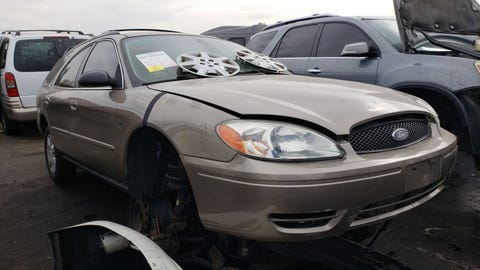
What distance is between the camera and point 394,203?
7.20ft

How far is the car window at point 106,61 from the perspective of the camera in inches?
125

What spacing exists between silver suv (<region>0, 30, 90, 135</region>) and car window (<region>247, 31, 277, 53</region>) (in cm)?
377

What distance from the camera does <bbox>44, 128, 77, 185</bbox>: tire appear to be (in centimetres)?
454

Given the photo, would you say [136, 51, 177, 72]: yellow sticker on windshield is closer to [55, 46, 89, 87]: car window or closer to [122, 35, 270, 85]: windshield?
[122, 35, 270, 85]: windshield

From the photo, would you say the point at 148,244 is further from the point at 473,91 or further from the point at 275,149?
the point at 473,91

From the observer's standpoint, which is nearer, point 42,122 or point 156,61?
point 156,61

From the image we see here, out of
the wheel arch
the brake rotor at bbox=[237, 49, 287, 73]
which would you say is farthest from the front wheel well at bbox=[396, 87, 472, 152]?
the wheel arch

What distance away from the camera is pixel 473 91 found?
3.59m

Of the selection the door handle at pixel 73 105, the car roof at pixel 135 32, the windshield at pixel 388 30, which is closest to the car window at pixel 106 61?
the car roof at pixel 135 32

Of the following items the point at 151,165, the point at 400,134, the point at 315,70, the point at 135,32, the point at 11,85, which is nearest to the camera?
the point at 400,134

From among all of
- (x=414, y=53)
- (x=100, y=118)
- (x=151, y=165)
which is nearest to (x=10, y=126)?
(x=100, y=118)

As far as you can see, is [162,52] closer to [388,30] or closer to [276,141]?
[276,141]

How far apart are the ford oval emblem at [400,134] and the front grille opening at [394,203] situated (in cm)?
28

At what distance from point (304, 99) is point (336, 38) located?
3121mm
